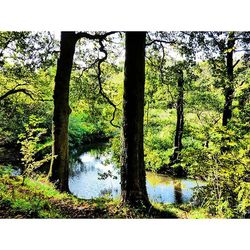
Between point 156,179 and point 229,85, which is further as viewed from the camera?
point 156,179

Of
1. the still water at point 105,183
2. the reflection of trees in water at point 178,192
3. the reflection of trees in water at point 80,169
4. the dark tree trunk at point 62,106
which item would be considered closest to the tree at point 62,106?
the dark tree trunk at point 62,106

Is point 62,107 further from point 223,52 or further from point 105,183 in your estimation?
point 105,183

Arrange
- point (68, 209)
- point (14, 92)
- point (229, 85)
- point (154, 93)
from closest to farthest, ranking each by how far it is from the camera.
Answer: point (68, 209), point (229, 85), point (14, 92), point (154, 93)

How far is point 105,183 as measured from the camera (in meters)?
9.23

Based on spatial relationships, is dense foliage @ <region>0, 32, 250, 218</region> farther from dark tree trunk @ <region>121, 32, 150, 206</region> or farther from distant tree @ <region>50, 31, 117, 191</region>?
dark tree trunk @ <region>121, 32, 150, 206</region>

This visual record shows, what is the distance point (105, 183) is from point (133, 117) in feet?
17.7

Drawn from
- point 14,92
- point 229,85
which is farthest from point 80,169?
point 229,85

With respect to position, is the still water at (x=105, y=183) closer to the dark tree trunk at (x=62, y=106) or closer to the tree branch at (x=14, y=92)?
the dark tree trunk at (x=62, y=106)

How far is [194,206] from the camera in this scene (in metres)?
4.80

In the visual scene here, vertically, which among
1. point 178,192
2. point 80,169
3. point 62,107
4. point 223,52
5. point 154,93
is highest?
point 223,52

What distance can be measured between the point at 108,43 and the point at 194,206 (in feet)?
13.1
